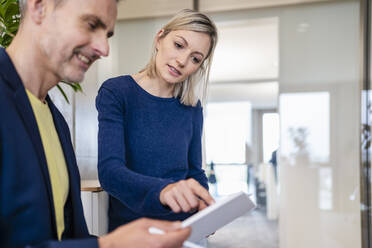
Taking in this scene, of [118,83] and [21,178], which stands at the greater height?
[118,83]

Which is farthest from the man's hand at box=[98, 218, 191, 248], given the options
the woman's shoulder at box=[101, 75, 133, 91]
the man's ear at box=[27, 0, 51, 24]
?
the woman's shoulder at box=[101, 75, 133, 91]

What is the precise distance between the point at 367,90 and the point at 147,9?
1950 mm

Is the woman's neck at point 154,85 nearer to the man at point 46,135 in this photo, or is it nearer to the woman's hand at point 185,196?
the man at point 46,135

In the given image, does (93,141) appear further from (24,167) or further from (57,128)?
(24,167)

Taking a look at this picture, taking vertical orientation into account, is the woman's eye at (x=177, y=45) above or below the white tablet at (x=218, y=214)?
above

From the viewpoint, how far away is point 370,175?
2.69m

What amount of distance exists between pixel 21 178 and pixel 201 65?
93cm

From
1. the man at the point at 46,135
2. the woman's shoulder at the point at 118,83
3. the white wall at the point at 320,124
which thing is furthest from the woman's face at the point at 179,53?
the white wall at the point at 320,124

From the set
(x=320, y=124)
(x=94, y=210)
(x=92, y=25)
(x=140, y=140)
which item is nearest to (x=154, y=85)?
(x=140, y=140)

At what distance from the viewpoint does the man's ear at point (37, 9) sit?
0.70 metres

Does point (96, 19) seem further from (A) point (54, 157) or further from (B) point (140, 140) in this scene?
(B) point (140, 140)

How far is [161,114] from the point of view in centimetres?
123

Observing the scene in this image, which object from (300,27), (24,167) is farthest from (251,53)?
(24,167)

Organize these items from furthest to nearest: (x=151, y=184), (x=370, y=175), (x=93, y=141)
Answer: (x=93, y=141)
(x=370, y=175)
(x=151, y=184)
